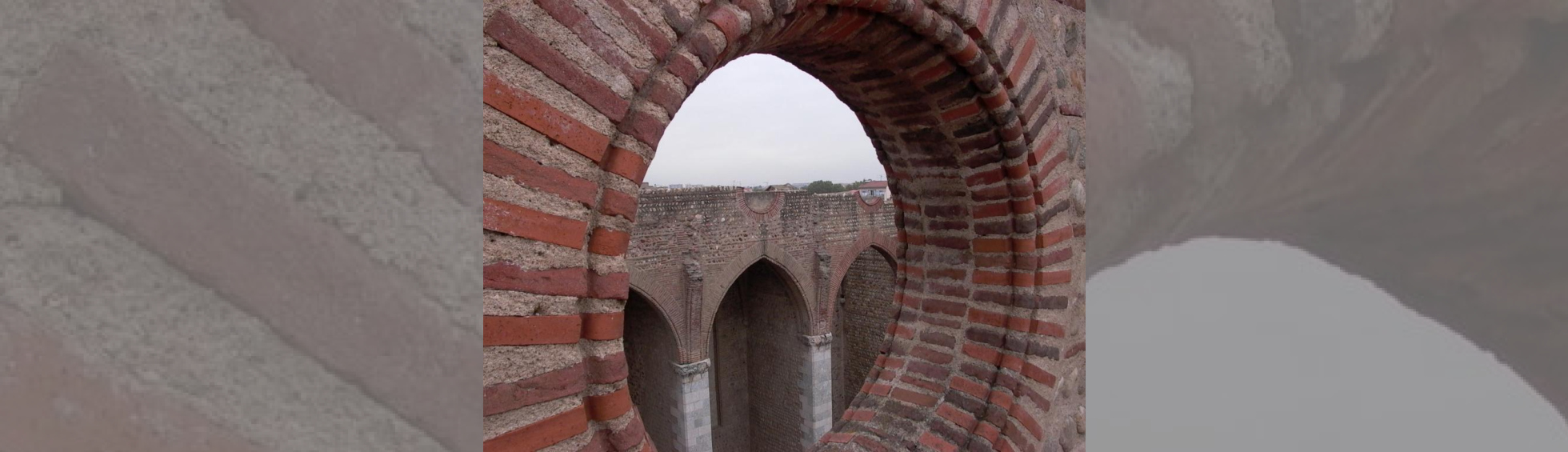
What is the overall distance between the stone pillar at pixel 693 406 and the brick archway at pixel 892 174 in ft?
29.7

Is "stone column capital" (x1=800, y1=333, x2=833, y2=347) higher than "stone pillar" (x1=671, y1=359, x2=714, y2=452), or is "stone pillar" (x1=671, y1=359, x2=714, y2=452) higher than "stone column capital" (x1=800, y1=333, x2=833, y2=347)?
"stone column capital" (x1=800, y1=333, x2=833, y2=347)

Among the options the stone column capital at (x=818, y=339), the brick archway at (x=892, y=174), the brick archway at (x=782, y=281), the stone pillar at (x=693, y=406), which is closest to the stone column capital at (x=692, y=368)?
the stone pillar at (x=693, y=406)

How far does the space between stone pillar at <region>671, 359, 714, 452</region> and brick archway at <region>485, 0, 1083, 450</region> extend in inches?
356

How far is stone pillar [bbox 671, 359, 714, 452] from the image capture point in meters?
11.5

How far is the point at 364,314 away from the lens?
628 millimetres

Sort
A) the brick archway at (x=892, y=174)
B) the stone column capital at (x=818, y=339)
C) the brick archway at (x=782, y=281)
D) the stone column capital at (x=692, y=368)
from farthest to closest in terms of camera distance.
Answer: the stone column capital at (x=818, y=339) < the stone column capital at (x=692, y=368) < the brick archway at (x=782, y=281) < the brick archway at (x=892, y=174)

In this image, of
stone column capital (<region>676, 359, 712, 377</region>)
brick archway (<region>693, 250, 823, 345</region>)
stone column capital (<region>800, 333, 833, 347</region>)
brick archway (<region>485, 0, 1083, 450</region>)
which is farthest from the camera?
stone column capital (<region>800, 333, 833, 347</region>)

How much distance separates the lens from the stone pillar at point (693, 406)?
1151 centimetres

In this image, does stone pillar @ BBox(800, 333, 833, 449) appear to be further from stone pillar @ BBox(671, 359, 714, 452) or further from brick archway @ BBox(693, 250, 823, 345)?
stone pillar @ BBox(671, 359, 714, 452)

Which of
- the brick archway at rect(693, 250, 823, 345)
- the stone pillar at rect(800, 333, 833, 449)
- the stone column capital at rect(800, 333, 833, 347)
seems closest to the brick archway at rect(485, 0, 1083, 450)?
the brick archway at rect(693, 250, 823, 345)

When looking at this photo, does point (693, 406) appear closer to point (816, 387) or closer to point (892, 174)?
point (816, 387)

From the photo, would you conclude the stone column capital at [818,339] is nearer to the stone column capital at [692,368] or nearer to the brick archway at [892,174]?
the stone column capital at [692,368]

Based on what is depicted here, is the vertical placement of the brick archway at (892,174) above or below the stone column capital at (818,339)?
above

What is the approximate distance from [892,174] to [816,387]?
34.8 feet
